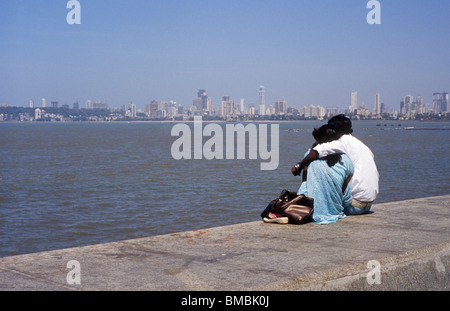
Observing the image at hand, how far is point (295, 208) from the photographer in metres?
6.89

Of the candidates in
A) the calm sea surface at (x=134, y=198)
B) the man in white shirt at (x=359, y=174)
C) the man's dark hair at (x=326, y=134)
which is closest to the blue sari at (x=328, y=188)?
the man in white shirt at (x=359, y=174)

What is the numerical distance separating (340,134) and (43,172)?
25334 mm

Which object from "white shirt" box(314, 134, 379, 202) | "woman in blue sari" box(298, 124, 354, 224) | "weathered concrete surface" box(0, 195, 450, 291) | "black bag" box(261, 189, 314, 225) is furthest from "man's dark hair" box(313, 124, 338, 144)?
"weathered concrete surface" box(0, 195, 450, 291)

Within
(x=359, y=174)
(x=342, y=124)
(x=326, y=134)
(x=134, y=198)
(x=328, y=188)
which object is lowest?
(x=134, y=198)

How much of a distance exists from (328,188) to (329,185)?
0.04m

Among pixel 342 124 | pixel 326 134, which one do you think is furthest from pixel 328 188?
pixel 342 124

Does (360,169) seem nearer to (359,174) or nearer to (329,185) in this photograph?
(359,174)

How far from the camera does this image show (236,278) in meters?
4.50

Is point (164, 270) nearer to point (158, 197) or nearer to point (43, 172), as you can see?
point (158, 197)

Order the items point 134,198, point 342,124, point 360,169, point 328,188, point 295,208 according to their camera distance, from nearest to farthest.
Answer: point 295,208, point 328,188, point 360,169, point 342,124, point 134,198

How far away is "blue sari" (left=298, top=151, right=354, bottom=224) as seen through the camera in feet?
23.0

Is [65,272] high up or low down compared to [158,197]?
up

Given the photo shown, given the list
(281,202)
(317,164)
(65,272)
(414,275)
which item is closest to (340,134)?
(317,164)

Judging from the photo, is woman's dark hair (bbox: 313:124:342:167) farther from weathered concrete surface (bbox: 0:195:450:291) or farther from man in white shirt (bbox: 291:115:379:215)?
weathered concrete surface (bbox: 0:195:450:291)
